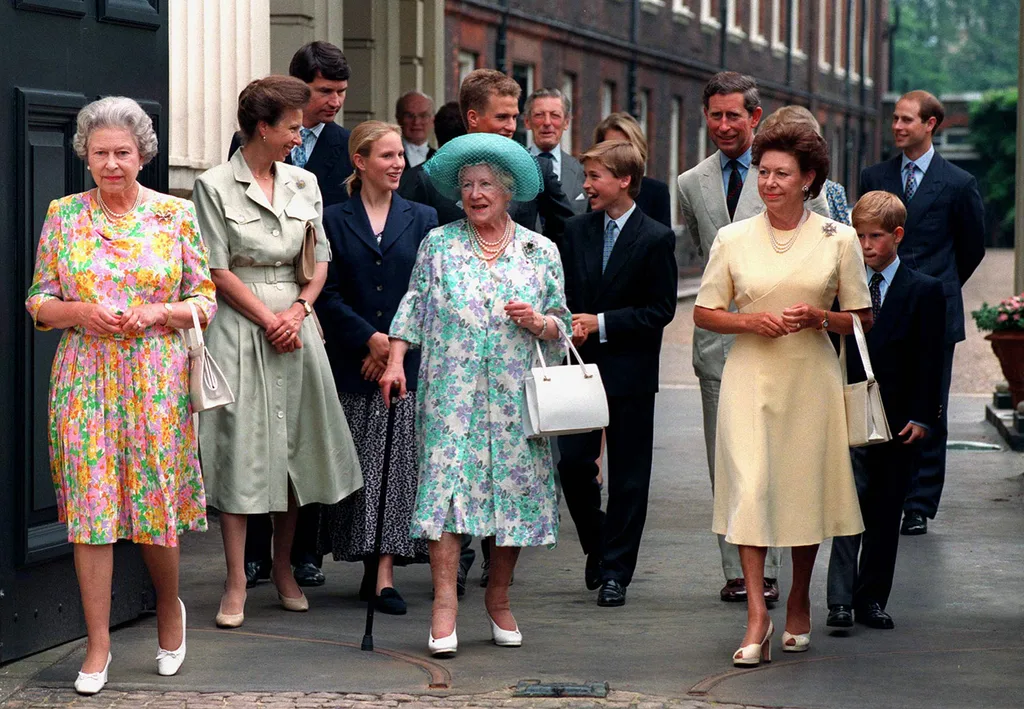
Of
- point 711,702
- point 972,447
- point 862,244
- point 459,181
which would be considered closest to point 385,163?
point 459,181

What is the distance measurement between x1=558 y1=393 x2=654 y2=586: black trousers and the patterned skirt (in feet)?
2.11

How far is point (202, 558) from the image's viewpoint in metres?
8.20

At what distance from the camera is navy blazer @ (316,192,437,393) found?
717cm

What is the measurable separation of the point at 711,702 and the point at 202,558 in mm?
3348

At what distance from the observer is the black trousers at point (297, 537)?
754 centimetres

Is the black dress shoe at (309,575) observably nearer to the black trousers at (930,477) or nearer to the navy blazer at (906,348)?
the navy blazer at (906,348)

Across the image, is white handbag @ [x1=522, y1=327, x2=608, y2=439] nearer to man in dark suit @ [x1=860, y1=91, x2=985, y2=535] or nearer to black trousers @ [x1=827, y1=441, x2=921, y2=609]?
black trousers @ [x1=827, y1=441, x2=921, y2=609]

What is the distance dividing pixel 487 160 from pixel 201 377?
1235 millimetres

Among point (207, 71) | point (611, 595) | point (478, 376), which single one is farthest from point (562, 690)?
point (207, 71)

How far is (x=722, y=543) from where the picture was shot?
7.24m

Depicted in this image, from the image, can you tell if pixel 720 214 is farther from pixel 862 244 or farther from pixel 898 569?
pixel 898 569

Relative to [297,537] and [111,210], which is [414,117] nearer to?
[297,537]

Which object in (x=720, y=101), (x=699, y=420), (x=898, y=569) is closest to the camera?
(x=720, y=101)

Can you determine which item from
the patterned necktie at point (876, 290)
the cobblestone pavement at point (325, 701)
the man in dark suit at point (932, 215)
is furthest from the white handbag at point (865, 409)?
the man in dark suit at point (932, 215)
